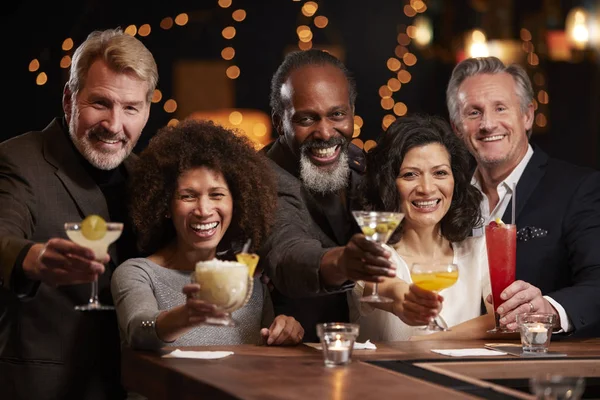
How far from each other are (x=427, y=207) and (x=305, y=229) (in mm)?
530

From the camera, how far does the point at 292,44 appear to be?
30.8ft

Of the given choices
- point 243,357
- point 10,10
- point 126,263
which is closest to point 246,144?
point 126,263

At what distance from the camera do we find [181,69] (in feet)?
28.9

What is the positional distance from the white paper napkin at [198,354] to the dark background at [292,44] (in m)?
3.06

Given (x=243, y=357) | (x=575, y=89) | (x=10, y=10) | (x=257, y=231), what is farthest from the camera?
(x=575, y=89)

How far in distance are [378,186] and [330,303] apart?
553 mm

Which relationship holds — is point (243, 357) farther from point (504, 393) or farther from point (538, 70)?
point (538, 70)

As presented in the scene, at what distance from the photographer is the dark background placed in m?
6.20

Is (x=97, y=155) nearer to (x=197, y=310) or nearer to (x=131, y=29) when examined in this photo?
(x=197, y=310)

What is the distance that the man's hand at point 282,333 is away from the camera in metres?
3.82

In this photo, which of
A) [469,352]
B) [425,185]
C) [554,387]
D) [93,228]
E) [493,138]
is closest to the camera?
[554,387]

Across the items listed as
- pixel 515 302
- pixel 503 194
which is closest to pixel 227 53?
pixel 503 194

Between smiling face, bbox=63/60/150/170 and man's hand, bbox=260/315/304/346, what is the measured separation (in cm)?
95

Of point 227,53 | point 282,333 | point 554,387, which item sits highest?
point 227,53
